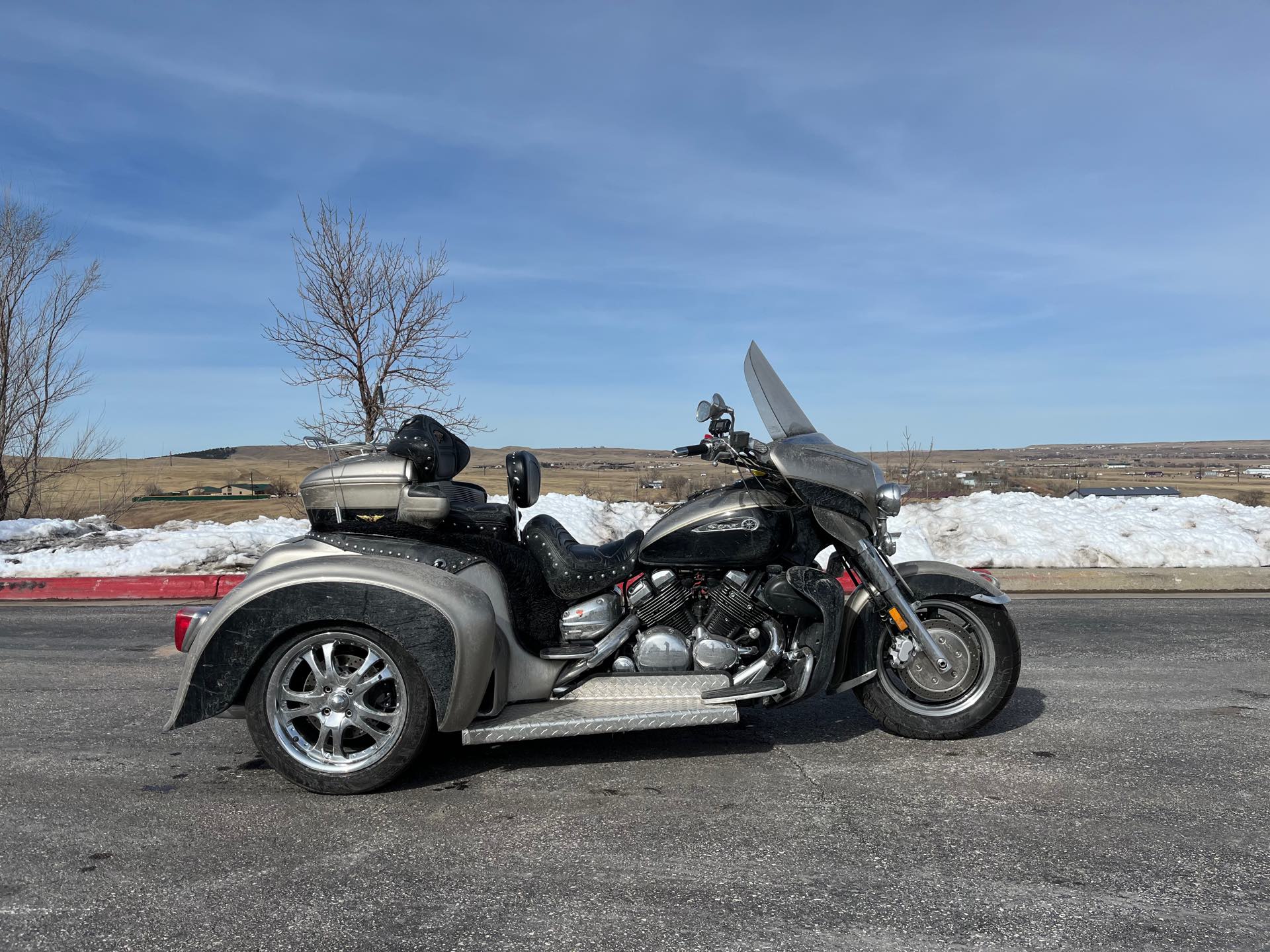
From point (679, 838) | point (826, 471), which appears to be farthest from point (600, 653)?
point (826, 471)

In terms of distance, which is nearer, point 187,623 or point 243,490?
point 187,623

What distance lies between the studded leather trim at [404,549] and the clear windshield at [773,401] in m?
1.57

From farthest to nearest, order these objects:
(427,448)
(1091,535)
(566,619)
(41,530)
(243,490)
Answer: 1. (243,490)
2. (41,530)
3. (1091,535)
4. (566,619)
5. (427,448)

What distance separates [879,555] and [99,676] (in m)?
4.90

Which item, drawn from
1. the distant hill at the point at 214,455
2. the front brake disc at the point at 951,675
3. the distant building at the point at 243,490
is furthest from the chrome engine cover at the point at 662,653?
the distant hill at the point at 214,455

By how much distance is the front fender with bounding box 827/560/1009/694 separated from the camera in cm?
461

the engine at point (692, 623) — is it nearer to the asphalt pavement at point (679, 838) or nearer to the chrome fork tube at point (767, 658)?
the chrome fork tube at point (767, 658)

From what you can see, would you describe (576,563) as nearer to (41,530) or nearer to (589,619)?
(589,619)

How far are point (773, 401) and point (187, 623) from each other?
2915 millimetres

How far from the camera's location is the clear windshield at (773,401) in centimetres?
487

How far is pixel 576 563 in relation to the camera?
4.54m

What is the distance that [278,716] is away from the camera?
4.07 meters

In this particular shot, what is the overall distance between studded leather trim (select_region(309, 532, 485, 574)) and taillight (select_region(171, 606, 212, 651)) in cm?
56

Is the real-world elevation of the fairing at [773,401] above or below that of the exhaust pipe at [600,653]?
above
